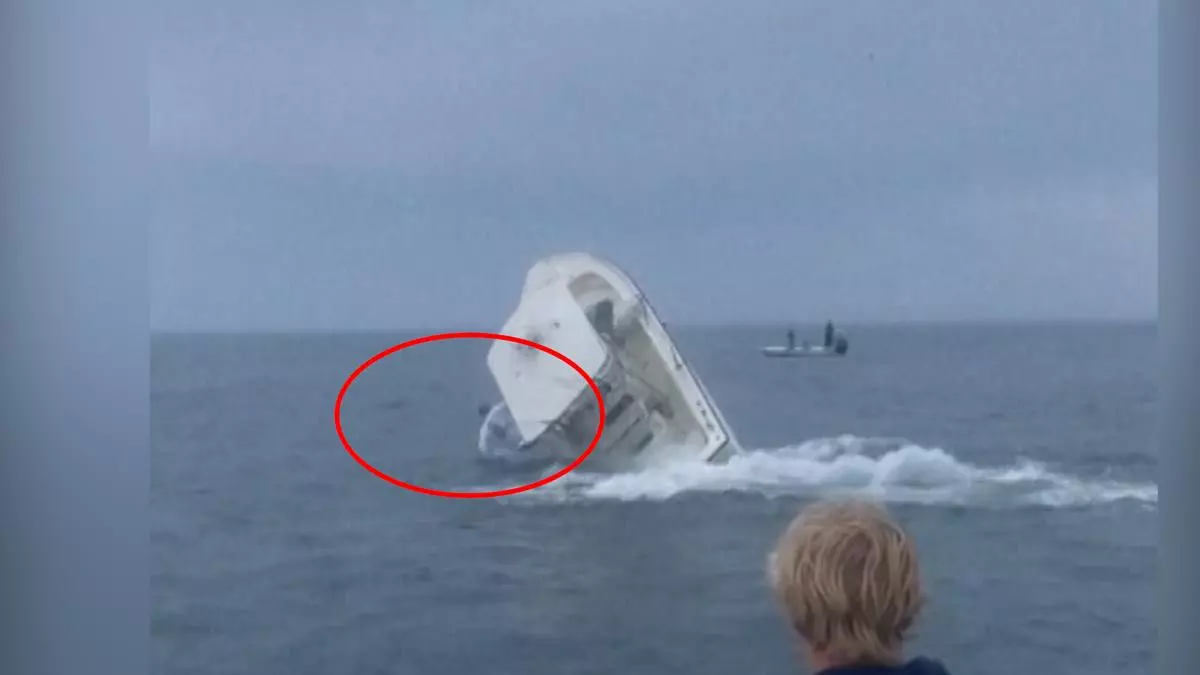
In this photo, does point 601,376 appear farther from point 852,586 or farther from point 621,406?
point 852,586

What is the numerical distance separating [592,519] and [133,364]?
2.84 feet

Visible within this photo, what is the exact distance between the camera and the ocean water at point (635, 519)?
6.79ft

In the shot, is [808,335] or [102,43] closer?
[102,43]

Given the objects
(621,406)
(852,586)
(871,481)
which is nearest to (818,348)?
(871,481)

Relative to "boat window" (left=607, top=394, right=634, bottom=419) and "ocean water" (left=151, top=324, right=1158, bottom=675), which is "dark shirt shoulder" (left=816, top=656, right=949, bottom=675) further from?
"boat window" (left=607, top=394, right=634, bottom=419)

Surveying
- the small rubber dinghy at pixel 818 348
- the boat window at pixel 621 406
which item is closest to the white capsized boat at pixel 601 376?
the boat window at pixel 621 406

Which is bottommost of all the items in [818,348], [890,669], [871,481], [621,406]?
[890,669]

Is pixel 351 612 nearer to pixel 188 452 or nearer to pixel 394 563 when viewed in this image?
pixel 394 563

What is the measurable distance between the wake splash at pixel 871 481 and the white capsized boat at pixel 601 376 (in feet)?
0.15

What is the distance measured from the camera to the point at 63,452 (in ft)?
6.40

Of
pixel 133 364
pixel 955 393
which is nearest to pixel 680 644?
pixel 955 393

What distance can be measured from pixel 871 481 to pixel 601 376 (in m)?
0.53

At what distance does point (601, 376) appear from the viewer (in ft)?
6.95

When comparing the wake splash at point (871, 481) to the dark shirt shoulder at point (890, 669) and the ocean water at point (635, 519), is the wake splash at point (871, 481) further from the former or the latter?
the dark shirt shoulder at point (890, 669)
